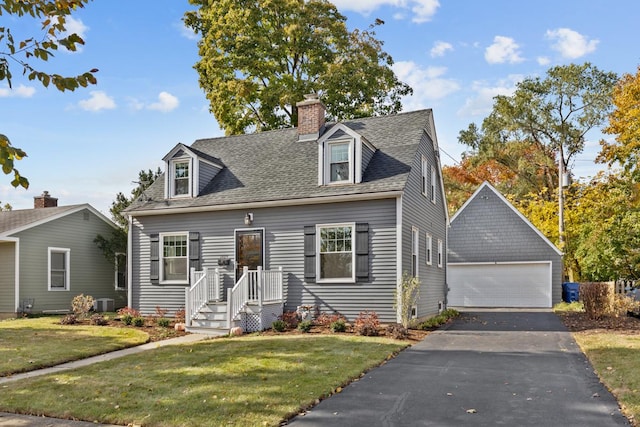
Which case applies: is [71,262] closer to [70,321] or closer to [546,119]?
[70,321]

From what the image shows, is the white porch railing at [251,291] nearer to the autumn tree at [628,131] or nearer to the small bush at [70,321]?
the small bush at [70,321]

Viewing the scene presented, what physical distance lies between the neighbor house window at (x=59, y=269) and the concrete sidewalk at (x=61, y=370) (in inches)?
367

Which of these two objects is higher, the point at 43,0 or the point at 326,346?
the point at 43,0

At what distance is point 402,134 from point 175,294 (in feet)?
27.3

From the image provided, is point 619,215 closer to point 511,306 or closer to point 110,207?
point 511,306

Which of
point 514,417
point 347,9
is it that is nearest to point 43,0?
point 514,417

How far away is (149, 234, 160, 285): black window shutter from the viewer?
16.9 metres

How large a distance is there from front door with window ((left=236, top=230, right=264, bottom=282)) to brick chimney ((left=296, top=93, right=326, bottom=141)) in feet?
12.9

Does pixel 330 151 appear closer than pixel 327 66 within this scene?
Yes

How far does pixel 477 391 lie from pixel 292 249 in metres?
8.54

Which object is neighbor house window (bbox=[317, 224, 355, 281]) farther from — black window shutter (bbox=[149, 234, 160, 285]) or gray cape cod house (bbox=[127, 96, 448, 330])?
black window shutter (bbox=[149, 234, 160, 285])

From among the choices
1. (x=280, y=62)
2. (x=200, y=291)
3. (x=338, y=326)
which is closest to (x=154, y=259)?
(x=200, y=291)

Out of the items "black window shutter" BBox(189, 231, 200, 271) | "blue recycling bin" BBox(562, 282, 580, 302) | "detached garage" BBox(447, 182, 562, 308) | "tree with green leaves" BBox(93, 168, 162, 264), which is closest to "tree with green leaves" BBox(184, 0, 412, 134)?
"tree with green leaves" BBox(93, 168, 162, 264)

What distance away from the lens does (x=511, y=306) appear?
934 inches
